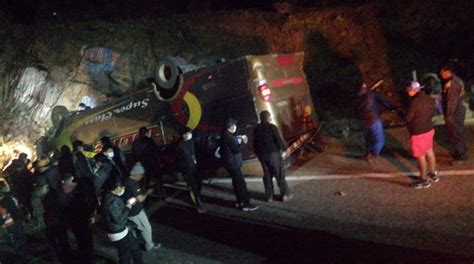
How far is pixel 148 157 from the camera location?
9062mm

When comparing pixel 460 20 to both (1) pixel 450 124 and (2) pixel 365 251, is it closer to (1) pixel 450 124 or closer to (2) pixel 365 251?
(1) pixel 450 124

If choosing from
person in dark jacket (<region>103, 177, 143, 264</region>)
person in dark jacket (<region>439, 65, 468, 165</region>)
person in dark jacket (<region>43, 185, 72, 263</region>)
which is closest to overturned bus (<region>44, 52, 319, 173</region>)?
person in dark jacket (<region>439, 65, 468, 165</region>)

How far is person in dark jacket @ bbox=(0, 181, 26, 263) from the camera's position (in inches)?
265

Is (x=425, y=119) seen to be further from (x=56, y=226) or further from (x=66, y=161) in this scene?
(x=66, y=161)

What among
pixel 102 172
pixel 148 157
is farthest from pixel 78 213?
pixel 148 157

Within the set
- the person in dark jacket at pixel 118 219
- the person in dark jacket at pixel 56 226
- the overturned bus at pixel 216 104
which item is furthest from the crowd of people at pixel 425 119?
the person in dark jacket at pixel 56 226

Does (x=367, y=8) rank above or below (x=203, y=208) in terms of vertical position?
above

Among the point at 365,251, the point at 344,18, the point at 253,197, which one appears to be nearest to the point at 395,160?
the point at 253,197

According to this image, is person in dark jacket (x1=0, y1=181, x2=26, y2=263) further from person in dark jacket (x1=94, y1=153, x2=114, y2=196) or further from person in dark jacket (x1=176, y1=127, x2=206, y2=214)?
person in dark jacket (x1=176, y1=127, x2=206, y2=214)

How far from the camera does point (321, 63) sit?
610 inches

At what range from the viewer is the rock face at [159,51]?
49.5ft

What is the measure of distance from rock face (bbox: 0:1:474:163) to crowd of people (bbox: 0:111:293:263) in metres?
7.17

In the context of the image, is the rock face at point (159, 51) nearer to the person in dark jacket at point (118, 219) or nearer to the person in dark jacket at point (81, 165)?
the person in dark jacket at point (81, 165)

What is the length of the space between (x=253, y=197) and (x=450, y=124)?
384 cm
